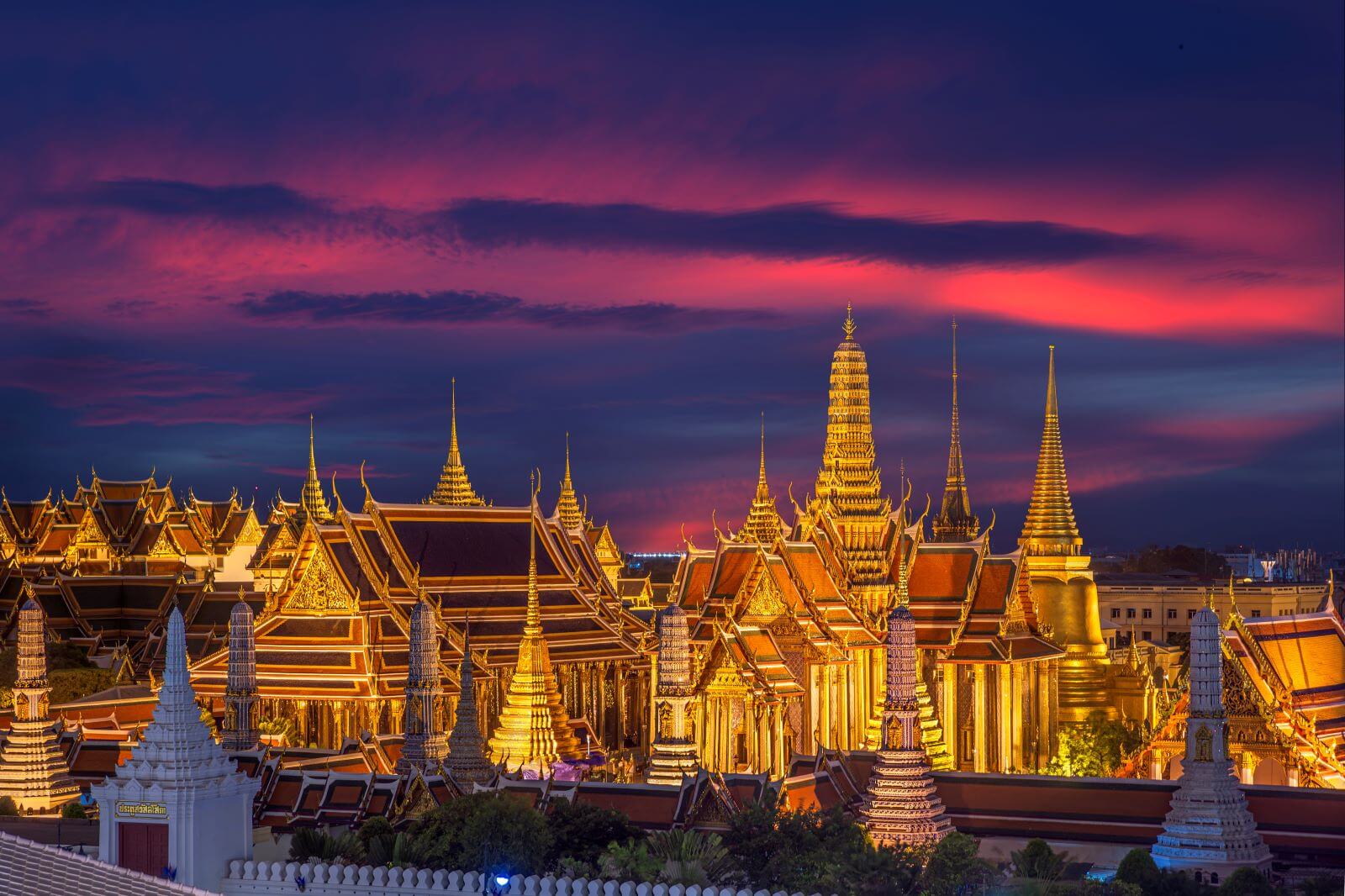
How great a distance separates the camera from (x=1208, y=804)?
27.4 meters

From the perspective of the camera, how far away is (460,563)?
4578 centimetres

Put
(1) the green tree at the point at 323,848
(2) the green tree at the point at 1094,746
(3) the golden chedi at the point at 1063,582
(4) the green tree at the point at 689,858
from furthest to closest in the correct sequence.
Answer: (3) the golden chedi at the point at 1063,582 < (2) the green tree at the point at 1094,746 < (1) the green tree at the point at 323,848 < (4) the green tree at the point at 689,858

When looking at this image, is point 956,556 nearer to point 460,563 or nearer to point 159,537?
point 460,563

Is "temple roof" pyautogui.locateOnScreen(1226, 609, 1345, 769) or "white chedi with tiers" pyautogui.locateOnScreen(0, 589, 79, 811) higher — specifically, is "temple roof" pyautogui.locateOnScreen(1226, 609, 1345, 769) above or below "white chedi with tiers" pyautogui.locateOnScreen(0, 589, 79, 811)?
above

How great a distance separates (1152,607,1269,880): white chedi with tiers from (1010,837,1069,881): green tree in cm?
205

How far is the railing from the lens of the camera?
23.1 meters

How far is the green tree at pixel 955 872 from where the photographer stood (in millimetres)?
22484

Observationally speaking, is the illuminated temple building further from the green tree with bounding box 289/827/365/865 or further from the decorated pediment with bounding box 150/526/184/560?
the decorated pediment with bounding box 150/526/184/560

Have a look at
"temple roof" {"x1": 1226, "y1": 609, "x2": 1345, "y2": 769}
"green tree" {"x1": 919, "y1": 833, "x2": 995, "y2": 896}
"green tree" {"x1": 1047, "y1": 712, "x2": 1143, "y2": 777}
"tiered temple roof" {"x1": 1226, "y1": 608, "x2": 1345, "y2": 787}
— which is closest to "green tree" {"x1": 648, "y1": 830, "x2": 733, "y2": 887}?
"green tree" {"x1": 919, "y1": 833, "x2": 995, "y2": 896}

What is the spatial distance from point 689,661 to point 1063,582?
18637 millimetres

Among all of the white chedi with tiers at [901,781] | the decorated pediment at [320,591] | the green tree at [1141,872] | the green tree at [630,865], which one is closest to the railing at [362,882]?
the green tree at [630,865]

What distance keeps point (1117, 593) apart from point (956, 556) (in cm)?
5116

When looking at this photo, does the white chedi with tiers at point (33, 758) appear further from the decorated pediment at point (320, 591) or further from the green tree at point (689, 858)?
the green tree at point (689, 858)

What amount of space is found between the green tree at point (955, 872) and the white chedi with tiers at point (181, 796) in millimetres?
7234
